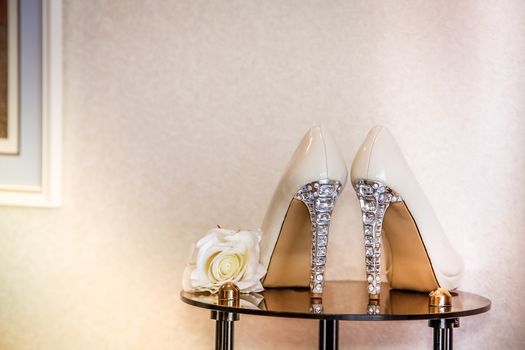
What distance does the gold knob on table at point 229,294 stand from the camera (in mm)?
1171

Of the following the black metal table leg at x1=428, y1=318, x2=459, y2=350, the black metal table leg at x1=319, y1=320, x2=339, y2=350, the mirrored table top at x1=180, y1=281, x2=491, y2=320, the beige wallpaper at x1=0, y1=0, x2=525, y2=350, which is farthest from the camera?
the beige wallpaper at x1=0, y1=0, x2=525, y2=350

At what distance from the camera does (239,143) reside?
5.33 feet

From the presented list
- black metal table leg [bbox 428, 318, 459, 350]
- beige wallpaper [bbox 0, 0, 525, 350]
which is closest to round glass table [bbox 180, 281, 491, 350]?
black metal table leg [bbox 428, 318, 459, 350]

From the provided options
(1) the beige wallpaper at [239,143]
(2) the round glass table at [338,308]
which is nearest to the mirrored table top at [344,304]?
(2) the round glass table at [338,308]

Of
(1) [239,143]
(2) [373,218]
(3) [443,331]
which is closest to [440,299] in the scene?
(3) [443,331]

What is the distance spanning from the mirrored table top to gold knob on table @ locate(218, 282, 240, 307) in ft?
0.04

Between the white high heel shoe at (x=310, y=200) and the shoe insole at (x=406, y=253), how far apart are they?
0.40 ft

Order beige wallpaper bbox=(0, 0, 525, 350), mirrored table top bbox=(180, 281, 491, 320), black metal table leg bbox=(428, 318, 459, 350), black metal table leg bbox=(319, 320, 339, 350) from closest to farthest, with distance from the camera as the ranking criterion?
1. mirrored table top bbox=(180, 281, 491, 320)
2. black metal table leg bbox=(428, 318, 459, 350)
3. black metal table leg bbox=(319, 320, 339, 350)
4. beige wallpaper bbox=(0, 0, 525, 350)

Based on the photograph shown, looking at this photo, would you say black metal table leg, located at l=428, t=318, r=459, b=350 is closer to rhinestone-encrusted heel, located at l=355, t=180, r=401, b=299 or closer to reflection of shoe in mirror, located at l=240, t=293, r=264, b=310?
rhinestone-encrusted heel, located at l=355, t=180, r=401, b=299

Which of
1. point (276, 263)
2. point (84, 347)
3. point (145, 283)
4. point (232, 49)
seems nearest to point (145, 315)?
point (145, 283)

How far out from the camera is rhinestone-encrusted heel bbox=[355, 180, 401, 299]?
1215 mm

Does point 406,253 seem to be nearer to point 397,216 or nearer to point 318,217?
point 397,216

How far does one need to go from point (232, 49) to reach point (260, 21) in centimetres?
9

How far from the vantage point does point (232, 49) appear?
1639mm
